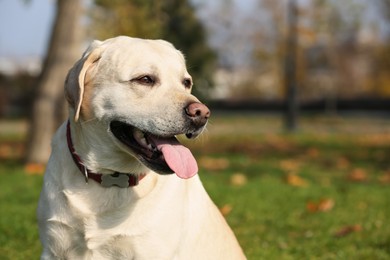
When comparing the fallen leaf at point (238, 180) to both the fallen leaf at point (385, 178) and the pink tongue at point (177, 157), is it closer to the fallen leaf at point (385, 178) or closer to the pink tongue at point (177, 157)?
the fallen leaf at point (385, 178)

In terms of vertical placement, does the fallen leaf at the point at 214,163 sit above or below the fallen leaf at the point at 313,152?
above

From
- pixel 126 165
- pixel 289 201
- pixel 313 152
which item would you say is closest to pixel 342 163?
pixel 313 152

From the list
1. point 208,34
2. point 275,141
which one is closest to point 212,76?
point 208,34

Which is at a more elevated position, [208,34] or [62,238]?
[62,238]

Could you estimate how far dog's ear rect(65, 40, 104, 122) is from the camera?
3352mm

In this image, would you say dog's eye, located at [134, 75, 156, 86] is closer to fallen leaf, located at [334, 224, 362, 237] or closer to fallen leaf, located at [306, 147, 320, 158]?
fallen leaf, located at [334, 224, 362, 237]

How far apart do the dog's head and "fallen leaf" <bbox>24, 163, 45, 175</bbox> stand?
260 inches

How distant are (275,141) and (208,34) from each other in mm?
23522

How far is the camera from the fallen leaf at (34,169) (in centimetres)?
985

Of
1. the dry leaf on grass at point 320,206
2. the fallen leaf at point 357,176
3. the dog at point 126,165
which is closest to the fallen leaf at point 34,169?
the dry leaf on grass at point 320,206

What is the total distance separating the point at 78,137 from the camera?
3553 mm

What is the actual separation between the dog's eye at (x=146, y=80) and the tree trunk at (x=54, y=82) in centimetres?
772

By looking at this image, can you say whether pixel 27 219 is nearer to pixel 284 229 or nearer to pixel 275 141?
pixel 284 229

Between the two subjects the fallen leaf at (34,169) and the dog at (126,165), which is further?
the fallen leaf at (34,169)
